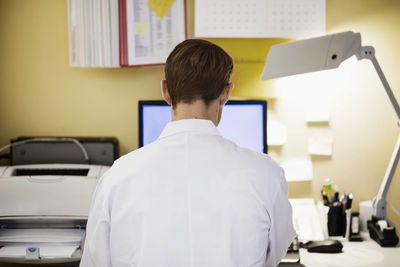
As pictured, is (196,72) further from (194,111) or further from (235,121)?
(235,121)

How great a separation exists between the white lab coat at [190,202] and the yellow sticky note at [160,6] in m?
1.00

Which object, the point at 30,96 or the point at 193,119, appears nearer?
the point at 193,119

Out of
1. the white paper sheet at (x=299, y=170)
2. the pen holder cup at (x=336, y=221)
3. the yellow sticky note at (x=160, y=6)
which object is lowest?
the pen holder cup at (x=336, y=221)

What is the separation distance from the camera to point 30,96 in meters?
1.87

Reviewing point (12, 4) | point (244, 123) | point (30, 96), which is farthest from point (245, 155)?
point (12, 4)

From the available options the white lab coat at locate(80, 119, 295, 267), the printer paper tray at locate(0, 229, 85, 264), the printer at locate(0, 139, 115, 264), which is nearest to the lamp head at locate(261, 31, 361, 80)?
the white lab coat at locate(80, 119, 295, 267)

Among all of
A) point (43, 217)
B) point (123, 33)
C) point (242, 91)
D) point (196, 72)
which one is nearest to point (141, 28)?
point (123, 33)

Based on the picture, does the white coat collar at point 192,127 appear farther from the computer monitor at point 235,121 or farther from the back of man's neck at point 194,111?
the computer monitor at point 235,121

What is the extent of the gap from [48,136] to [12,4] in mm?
588

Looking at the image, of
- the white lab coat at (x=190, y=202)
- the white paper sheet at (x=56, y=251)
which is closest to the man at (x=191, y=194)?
the white lab coat at (x=190, y=202)

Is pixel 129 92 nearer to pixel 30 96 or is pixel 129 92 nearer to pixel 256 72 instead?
pixel 30 96

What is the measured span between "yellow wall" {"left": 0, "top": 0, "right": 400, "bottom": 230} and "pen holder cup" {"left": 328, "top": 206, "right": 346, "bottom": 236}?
0.20 meters

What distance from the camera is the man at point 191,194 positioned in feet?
2.77

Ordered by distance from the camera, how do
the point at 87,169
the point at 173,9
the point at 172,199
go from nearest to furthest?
the point at 172,199, the point at 87,169, the point at 173,9
